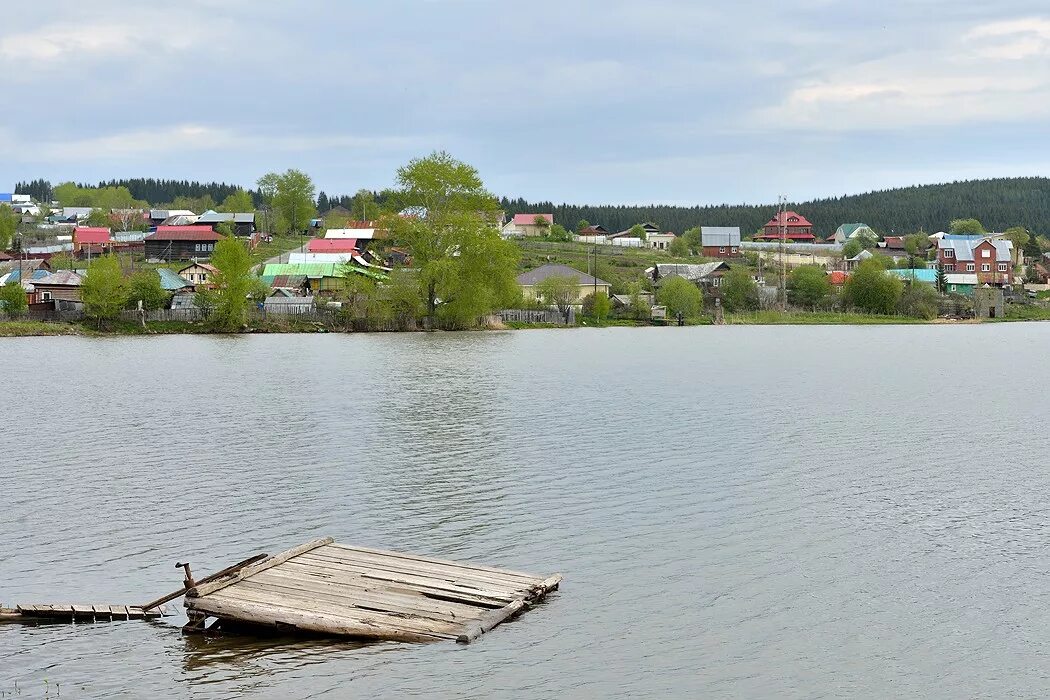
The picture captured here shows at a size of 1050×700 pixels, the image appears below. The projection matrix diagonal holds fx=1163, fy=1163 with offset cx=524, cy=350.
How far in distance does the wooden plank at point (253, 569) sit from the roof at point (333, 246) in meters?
117

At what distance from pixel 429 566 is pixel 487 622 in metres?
2.50

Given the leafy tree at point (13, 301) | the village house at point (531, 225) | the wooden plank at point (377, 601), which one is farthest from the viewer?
the village house at point (531, 225)

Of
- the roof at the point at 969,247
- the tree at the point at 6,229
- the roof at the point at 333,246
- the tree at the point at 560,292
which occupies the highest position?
the tree at the point at 6,229

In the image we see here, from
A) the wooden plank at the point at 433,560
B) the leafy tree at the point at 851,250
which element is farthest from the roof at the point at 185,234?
A: the wooden plank at the point at 433,560

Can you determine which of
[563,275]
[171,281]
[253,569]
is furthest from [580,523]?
[563,275]

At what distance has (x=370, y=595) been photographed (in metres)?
16.5

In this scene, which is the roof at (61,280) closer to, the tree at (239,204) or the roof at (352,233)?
the roof at (352,233)

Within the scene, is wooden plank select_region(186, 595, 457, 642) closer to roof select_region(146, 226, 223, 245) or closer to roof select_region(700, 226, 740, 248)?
roof select_region(146, 226, 223, 245)

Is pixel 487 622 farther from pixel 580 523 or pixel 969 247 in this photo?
pixel 969 247

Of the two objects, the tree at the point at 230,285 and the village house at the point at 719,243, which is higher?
the village house at the point at 719,243

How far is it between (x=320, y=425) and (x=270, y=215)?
155 m

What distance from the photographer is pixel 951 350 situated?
79.3 meters

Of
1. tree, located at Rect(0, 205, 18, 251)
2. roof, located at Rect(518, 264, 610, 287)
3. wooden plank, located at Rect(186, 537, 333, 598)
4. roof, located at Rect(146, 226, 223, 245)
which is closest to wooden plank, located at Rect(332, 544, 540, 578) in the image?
wooden plank, located at Rect(186, 537, 333, 598)

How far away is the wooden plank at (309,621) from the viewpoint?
15.4 m
